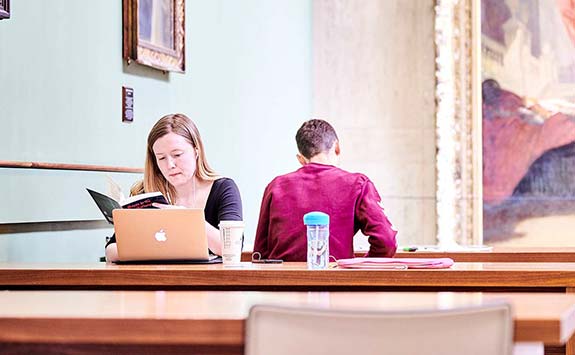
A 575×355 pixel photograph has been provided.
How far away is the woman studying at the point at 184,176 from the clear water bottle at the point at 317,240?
937 millimetres

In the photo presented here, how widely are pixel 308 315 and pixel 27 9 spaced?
9.68ft

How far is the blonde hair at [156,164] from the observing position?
461cm

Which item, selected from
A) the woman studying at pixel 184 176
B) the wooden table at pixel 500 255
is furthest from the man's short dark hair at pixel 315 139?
the wooden table at pixel 500 255

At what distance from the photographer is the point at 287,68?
24.6ft

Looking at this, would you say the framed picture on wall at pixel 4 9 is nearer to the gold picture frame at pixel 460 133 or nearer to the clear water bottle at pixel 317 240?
the clear water bottle at pixel 317 240

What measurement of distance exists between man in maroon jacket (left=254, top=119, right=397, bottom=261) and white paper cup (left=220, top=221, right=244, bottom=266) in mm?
583

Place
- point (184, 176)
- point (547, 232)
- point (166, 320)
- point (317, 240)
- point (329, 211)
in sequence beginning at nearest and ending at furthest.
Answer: point (166, 320), point (317, 240), point (329, 211), point (184, 176), point (547, 232)

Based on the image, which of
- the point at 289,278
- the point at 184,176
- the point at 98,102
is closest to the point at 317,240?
the point at 289,278

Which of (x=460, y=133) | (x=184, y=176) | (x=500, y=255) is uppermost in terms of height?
(x=460, y=133)

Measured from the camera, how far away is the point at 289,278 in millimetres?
3490

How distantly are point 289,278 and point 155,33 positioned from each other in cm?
229

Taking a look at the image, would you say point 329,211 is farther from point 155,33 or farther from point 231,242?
point 155,33

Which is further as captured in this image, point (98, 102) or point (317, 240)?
point (98, 102)

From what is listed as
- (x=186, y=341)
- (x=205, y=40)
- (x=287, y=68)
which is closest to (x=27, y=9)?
(x=205, y=40)
